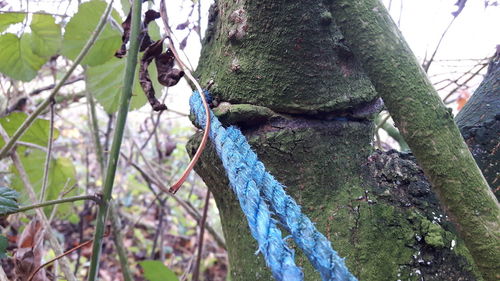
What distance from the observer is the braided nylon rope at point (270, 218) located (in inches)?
13.2

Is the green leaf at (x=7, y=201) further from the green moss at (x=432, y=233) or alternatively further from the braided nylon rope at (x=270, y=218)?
the green moss at (x=432, y=233)

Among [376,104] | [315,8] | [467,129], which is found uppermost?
[315,8]

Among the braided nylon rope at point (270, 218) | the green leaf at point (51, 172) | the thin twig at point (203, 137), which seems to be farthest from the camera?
the green leaf at point (51, 172)

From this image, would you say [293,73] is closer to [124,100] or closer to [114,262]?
[124,100]

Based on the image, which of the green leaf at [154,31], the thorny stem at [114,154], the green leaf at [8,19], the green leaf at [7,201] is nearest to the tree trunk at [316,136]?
the thorny stem at [114,154]

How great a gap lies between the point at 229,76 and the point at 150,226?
99.3 inches

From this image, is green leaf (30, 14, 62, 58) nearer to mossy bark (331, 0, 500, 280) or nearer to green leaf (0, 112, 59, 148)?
green leaf (0, 112, 59, 148)

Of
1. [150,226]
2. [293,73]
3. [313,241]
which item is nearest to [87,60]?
[293,73]

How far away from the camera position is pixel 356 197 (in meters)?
0.54

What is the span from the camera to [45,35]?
104 centimetres

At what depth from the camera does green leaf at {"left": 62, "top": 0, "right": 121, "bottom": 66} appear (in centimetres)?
92

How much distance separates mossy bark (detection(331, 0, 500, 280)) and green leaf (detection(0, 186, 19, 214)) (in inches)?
19.6

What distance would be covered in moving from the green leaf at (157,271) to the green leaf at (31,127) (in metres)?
0.52

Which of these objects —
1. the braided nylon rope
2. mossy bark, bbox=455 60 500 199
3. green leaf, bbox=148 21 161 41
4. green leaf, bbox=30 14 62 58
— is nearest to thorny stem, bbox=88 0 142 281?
the braided nylon rope
